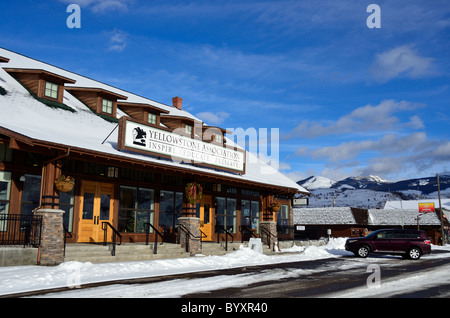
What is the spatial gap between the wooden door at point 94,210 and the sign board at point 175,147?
2.15 metres

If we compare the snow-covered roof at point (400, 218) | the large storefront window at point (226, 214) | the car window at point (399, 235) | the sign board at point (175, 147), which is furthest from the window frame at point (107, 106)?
the snow-covered roof at point (400, 218)

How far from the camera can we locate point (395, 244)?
23.5 meters

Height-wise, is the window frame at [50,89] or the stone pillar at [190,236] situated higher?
the window frame at [50,89]

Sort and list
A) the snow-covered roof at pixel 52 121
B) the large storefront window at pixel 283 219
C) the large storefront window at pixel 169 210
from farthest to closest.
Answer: the large storefront window at pixel 283 219 → the large storefront window at pixel 169 210 → the snow-covered roof at pixel 52 121

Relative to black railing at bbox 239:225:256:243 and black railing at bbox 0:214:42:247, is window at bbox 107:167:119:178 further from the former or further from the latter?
black railing at bbox 239:225:256:243

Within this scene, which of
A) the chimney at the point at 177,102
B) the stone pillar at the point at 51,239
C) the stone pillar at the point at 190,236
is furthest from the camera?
the chimney at the point at 177,102

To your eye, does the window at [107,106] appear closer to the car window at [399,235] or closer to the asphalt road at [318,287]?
the asphalt road at [318,287]

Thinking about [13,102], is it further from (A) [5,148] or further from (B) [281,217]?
(B) [281,217]

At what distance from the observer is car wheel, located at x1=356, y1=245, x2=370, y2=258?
2377 cm

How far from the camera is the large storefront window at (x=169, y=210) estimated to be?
22.2 m

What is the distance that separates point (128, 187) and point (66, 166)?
11.3ft

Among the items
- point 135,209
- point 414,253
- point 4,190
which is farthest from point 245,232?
point 4,190

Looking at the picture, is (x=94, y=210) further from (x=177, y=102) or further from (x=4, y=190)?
(x=177, y=102)
